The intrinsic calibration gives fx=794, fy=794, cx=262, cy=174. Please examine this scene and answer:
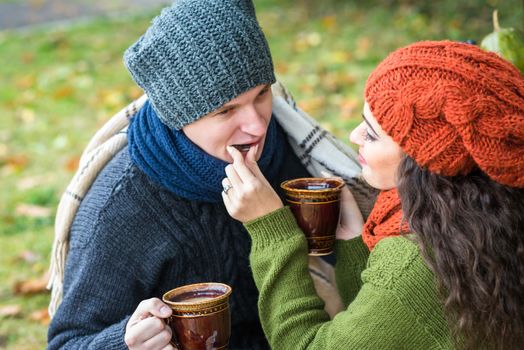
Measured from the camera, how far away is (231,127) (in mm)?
2713

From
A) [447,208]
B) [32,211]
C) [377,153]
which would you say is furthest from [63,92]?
[447,208]

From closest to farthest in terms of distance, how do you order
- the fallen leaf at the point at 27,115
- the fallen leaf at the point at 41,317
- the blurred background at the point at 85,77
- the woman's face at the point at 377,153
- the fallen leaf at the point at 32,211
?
the woman's face at the point at 377,153 → the fallen leaf at the point at 41,317 → the blurred background at the point at 85,77 → the fallen leaf at the point at 32,211 → the fallen leaf at the point at 27,115

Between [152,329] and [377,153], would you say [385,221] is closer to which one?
[377,153]

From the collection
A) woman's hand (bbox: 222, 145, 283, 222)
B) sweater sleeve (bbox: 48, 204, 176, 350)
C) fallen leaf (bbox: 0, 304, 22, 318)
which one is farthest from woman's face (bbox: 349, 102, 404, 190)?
fallen leaf (bbox: 0, 304, 22, 318)

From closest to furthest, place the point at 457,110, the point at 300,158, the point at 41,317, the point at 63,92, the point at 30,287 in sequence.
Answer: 1. the point at 457,110
2. the point at 300,158
3. the point at 41,317
4. the point at 30,287
5. the point at 63,92

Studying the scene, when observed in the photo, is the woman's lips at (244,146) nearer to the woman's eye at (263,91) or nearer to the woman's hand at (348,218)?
the woman's eye at (263,91)

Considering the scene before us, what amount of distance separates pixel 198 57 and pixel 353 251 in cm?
89

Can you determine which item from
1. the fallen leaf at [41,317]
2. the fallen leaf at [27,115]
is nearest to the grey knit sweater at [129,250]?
the fallen leaf at [41,317]

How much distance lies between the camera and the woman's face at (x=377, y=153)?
Result: 7.91 feet

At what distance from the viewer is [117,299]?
282 centimetres

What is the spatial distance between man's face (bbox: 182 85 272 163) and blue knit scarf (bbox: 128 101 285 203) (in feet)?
0.13

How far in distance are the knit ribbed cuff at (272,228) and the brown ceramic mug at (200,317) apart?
244 millimetres

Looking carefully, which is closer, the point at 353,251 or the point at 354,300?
the point at 354,300

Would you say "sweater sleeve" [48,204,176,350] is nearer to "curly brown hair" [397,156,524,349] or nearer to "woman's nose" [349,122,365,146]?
"woman's nose" [349,122,365,146]
